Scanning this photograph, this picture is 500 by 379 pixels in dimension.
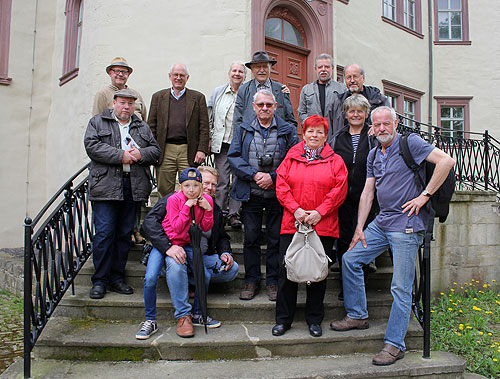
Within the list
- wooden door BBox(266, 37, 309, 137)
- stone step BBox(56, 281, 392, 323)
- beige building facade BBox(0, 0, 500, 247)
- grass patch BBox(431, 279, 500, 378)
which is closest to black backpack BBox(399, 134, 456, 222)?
stone step BBox(56, 281, 392, 323)

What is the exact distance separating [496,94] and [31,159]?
12.4 meters

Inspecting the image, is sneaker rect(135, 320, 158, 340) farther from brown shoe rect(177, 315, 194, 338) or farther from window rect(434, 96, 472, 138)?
window rect(434, 96, 472, 138)

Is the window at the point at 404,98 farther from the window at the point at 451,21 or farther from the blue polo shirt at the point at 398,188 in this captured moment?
the blue polo shirt at the point at 398,188

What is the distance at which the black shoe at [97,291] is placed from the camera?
404 centimetres

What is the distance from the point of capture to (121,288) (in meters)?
4.20

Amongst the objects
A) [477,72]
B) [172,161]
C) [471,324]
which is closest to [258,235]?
[172,161]

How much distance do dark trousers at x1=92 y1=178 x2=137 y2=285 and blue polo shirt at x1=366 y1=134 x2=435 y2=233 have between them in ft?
7.65

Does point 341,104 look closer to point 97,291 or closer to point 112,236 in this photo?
point 112,236

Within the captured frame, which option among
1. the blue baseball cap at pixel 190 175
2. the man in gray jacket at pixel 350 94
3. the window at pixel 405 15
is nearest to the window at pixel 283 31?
the window at pixel 405 15

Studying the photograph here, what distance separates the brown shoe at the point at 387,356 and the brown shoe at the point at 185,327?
149 centimetres

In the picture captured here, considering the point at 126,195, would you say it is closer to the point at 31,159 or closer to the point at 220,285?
the point at 220,285

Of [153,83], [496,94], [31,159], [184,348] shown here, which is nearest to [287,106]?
[184,348]

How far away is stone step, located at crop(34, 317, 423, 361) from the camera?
11.4 feet

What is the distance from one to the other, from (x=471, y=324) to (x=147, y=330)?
3.80m
